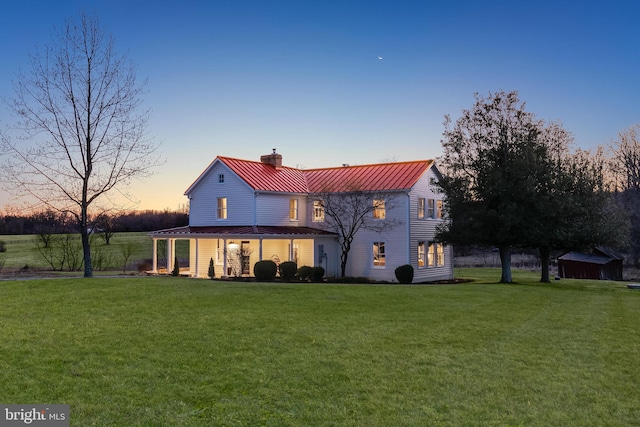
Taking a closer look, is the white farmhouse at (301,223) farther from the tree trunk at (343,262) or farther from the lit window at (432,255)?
the tree trunk at (343,262)

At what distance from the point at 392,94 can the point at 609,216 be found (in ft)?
46.8

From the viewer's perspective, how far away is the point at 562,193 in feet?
92.9

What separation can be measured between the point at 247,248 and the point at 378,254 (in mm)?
8301

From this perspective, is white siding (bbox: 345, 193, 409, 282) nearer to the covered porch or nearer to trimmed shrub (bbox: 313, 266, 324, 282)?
the covered porch

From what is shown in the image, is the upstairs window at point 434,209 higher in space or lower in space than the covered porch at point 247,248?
higher

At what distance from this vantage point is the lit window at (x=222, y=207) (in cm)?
3428

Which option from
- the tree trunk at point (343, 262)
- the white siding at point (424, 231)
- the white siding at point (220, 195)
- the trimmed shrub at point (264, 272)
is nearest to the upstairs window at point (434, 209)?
the white siding at point (424, 231)

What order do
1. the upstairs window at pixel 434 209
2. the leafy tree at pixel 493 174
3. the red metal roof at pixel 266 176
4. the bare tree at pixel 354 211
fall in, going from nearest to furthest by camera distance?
the leafy tree at pixel 493 174 < the bare tree at pixel 354 211 < the red metal roof at pixel 266 176 < the upstairs window at pixel 434 209

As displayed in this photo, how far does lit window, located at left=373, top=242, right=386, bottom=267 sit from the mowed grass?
17.4 m

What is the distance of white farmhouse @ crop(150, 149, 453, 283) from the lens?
32.4 m

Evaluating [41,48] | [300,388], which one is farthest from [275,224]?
[300,388]

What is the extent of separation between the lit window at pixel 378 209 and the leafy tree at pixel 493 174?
154 inches

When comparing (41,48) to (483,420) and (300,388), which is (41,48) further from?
(483,420)

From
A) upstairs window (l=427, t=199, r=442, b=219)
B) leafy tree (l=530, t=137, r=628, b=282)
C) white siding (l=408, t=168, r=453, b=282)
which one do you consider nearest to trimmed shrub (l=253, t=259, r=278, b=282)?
white siding (l=408, t=168, r=453, b=282)
